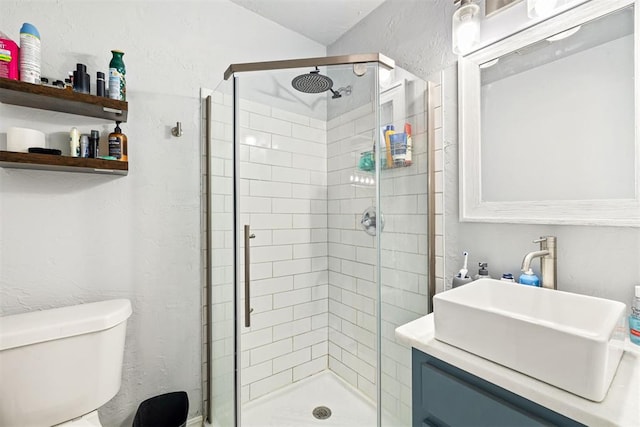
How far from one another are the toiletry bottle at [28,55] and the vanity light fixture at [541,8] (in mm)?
1841

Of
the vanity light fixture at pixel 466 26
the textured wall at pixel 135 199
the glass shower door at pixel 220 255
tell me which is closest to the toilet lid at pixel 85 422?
the textured wall at pixel 135 199

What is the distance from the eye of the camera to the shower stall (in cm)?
138

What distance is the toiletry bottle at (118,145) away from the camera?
1263 millimetres

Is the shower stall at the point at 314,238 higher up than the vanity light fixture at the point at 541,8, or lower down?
lower down

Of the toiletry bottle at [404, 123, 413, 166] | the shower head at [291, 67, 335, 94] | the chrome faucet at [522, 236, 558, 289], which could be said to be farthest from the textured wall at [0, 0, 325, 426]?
the chrome faucet at [522, 236, 558, 289]

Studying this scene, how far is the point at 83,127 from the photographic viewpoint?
1.28 meters

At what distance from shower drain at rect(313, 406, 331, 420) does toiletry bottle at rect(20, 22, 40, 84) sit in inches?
79.9

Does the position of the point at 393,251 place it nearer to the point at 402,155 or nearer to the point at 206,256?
the point at 402,155

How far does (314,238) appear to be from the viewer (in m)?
1.88

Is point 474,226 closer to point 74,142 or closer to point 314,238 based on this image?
point 314,238

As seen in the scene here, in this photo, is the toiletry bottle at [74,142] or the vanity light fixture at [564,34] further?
the toiletry bottle at [74,142]

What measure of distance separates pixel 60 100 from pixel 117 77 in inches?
9.2

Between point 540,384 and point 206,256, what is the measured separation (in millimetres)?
1479

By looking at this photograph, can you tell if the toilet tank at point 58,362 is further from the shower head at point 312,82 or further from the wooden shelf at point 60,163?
the shower head at point 312,82
